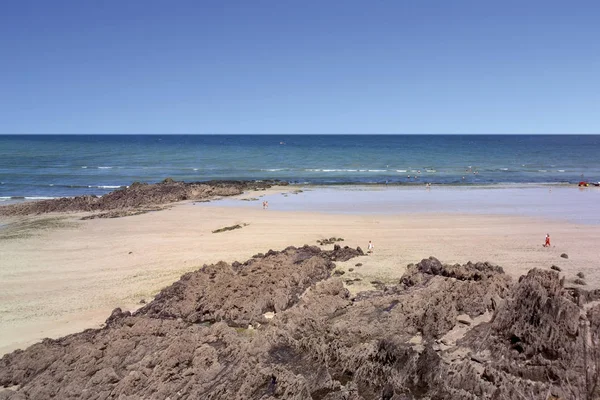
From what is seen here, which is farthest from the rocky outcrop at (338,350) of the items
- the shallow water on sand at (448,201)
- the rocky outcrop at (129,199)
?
the rocky outcrop at (129,199)

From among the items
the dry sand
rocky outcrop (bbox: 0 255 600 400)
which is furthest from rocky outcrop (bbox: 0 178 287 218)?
rocky outcrop (bbox: 0 255 600 400)

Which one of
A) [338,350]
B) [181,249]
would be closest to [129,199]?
[181,249]

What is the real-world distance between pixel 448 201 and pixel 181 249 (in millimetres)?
23920

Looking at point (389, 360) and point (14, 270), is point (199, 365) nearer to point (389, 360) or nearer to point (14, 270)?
point (389, 360)

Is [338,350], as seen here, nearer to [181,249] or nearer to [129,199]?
[181,249]

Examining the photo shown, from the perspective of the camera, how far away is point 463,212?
30.6m

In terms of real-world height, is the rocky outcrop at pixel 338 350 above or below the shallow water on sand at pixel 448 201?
below

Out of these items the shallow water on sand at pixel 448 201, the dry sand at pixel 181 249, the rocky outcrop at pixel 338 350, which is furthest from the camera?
the shallow water on sand at pixel 448 201

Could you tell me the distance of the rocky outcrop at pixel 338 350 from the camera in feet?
26.3

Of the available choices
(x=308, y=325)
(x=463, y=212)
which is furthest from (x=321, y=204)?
(x=308, y=325)

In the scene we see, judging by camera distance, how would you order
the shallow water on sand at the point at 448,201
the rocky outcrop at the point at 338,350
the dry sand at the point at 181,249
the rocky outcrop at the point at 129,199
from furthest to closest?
the rocky outcrop at the point at 129,199, the shallow water on sand at the point at 448,201, the dry sand at the point at 181,249, the rocky outcrop at the point at 338,350

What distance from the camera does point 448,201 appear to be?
36406 mm

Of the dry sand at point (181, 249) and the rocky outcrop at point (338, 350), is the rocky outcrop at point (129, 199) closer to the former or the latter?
the dry sand at point (181, 249)

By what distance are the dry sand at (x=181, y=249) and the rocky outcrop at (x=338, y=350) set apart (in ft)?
9.60
